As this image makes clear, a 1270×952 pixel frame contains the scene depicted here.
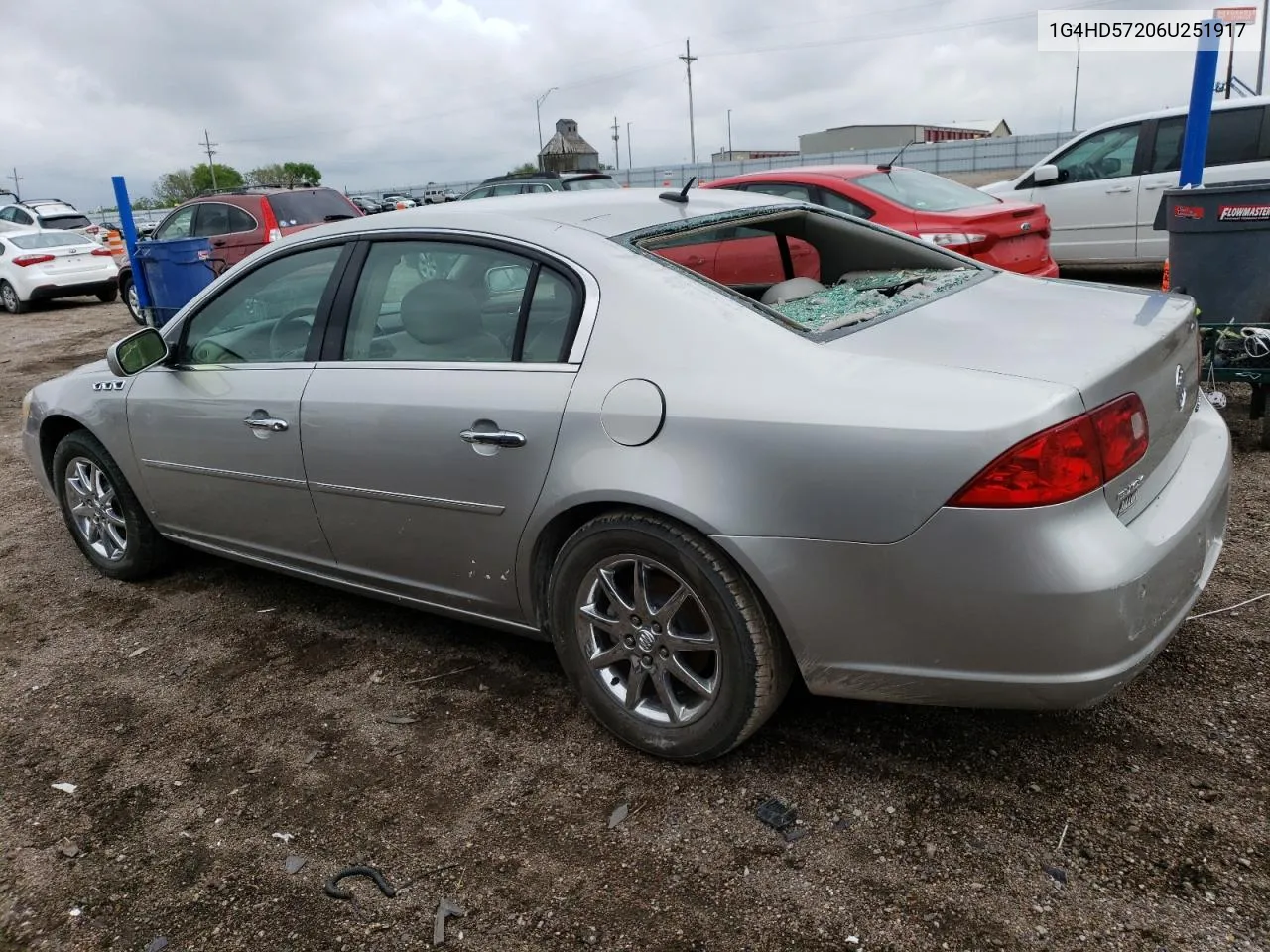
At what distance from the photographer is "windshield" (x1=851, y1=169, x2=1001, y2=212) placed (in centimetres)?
725

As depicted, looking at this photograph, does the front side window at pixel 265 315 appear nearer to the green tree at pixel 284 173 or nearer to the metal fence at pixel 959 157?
→ the metal fence at pixel 959 157

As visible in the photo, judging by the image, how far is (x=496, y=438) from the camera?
2.73 m

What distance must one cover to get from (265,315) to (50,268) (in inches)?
592

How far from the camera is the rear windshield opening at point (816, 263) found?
2969 millimetres

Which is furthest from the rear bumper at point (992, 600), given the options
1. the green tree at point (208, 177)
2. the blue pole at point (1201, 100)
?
the green tree at point (208, 177)

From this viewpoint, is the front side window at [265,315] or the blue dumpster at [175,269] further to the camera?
the blue dumpster at [175,269]

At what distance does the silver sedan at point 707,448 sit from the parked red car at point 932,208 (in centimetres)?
359

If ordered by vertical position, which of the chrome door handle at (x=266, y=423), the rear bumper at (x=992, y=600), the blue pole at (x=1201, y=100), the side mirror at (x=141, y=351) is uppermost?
the blue pole at (x=1201, y=100)

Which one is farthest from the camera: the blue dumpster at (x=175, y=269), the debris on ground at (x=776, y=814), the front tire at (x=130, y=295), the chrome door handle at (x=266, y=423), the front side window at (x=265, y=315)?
the front tire at (x=130, y=295)

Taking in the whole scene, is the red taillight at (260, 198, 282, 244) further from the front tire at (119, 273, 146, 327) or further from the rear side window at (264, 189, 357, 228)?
the front tire at (119, 273, 146, 327)

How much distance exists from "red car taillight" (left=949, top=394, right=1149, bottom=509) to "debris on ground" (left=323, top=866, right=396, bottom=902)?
1603mm

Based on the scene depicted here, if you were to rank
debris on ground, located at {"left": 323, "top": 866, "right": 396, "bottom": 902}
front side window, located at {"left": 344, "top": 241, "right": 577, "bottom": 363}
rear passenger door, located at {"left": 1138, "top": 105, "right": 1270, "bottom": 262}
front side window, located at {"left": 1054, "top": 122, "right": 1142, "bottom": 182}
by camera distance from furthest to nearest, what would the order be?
1. front side window, located at {"left": 1054, "top": 122, "right": 1142, "bottom": 182}
2. rear passenger door, located at {"left": 1138, "top": 105, "right": 1270, "bottom": 262}
3. front side window, located at {"left": 344, "top": 241, "right": 577, "bottom": 363}
4. debris on ground, located at {"left": 323, "top": 866, "right": 396, "bottom": 902}

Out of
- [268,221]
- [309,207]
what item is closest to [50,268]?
[309,207]

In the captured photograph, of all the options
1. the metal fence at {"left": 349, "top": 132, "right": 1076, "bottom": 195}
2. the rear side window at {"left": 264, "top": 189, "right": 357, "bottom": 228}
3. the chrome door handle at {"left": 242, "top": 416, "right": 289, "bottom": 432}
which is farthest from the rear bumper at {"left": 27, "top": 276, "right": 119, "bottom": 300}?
the metal fence at {"left": 349, "top": 132, "right": 1076, "bottom": 195}
